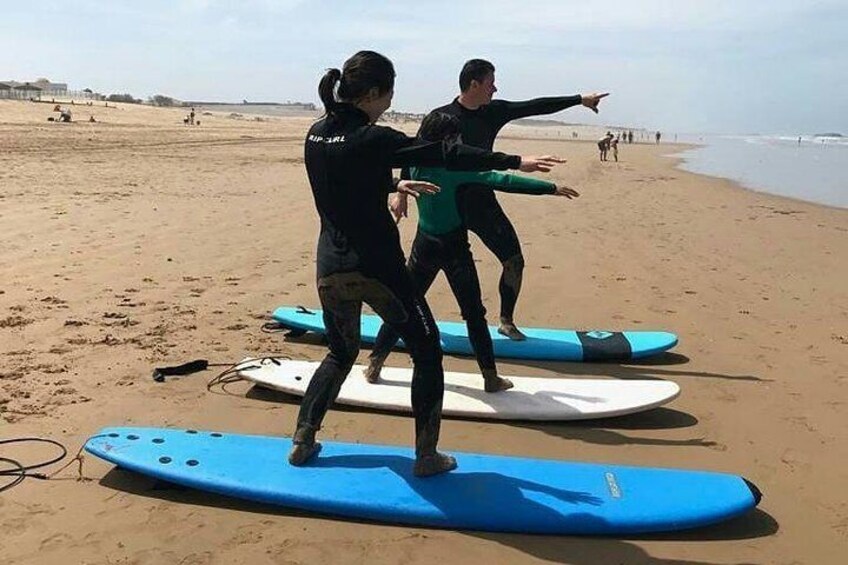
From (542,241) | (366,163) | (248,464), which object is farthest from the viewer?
(542,241)

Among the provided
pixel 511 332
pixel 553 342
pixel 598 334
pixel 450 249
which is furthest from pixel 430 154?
pixel 598 334

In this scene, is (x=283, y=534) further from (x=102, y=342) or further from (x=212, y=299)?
(x=212, y=299)

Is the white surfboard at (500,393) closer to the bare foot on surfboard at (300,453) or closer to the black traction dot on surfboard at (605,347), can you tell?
the black traction dot on surfboard at (605,347)

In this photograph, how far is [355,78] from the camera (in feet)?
11.1

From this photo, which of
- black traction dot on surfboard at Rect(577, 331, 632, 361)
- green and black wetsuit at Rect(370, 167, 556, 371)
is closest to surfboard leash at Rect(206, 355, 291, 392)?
green and black wetsuit at Rect(370, 167, 556, 371)

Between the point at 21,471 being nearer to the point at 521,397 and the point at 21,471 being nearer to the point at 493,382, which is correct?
the point at 493,382

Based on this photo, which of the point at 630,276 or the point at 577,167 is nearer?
the point at 630,276

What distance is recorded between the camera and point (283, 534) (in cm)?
332

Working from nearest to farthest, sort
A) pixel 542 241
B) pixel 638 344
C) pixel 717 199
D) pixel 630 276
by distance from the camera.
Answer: pixel 638 344 < pixel 630 276 < pixel 542 241 < pixel 717 199

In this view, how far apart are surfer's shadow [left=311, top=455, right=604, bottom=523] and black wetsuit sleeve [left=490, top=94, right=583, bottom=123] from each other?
2.70m

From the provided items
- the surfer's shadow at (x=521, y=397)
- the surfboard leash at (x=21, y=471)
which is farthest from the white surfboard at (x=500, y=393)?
the surfboard leash at (x=21, y=471)

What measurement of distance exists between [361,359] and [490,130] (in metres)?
2.05

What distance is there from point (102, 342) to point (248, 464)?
2.67m

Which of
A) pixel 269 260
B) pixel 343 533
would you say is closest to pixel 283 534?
pixel 343 533
